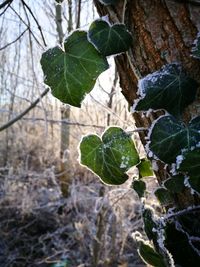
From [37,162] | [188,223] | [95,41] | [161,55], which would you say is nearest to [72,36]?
[95,41]

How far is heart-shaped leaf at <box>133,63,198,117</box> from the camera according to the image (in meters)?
0.52

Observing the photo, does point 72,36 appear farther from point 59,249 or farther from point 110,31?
point 59,249

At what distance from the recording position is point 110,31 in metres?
0.55

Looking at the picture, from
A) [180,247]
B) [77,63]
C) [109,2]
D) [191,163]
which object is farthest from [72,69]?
[180,247]

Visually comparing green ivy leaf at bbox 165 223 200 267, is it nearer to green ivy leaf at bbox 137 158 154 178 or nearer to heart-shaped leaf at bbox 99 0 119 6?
green ivy leaf at bbox 137 158 154 178

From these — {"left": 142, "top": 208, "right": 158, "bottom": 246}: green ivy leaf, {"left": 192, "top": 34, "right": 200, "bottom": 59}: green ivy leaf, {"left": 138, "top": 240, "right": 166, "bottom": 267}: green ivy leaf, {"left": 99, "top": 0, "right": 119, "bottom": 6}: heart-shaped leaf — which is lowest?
{"left": 138, "top": 240, "right": 166, "bottom": 267}: green ivy leaf

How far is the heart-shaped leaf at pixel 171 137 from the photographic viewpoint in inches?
20.3

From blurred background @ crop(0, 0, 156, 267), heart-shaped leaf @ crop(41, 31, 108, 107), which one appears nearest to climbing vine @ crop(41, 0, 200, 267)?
heart-shaped leaf @ crop(41, 31, 108, 107)

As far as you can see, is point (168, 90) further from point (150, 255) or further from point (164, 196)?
point (150, 255)

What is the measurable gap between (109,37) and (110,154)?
19 cm

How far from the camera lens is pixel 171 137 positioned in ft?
1.72

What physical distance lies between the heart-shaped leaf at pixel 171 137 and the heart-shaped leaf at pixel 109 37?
12 cm

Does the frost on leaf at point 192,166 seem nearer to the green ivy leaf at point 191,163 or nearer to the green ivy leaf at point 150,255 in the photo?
the green ivy leaf at point 191,163

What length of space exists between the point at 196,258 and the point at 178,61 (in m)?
0.32
